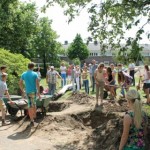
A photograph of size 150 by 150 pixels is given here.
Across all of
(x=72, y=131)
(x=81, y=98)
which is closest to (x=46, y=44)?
(x=81, y=98)

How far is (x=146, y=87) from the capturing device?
16.6 metres

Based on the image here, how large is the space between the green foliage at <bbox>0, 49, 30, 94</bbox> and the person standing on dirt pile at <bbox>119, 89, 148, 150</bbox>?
15.0 metres

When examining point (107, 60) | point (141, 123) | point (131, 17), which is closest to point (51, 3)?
point (131, 17)

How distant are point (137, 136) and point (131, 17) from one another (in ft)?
18.5

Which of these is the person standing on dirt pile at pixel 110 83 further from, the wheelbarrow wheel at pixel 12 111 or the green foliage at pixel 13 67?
the green foliage at pixel 13 67

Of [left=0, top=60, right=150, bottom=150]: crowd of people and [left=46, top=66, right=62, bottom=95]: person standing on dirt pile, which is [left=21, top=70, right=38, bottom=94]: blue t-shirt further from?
[left=46, top=66, right=62, bottom=95]: person standing on dirt pile

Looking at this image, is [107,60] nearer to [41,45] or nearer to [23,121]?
[41,45]

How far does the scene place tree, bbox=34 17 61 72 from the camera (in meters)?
72.3

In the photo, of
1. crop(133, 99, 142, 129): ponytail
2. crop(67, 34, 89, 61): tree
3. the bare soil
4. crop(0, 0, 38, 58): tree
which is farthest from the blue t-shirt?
crop(67, 34, 89, 61): tree

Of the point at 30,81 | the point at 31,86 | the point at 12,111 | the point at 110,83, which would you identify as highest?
the point at 30,81

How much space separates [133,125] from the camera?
552 centimetres

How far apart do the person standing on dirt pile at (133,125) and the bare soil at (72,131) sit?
2.99m

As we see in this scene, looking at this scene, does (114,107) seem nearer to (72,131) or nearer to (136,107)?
(72,131)

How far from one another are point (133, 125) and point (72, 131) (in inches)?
268
